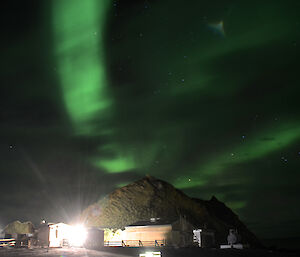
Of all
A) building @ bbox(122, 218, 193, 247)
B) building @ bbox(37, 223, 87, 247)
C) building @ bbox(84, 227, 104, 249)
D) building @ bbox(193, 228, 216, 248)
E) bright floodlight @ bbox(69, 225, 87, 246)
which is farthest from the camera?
building @ bbox(193, 228, 216, 248)

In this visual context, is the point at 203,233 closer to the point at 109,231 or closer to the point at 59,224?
the point at 109,231

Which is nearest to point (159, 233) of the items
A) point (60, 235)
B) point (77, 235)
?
point (77, 235)

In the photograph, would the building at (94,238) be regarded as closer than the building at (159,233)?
Yes

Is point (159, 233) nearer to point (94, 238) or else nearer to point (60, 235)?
point (94, 238)

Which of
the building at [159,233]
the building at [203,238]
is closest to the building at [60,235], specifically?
the building at [159,233]

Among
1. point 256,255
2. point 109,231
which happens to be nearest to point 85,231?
point 109,231

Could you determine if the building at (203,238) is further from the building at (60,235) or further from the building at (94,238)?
the building at (60,235)

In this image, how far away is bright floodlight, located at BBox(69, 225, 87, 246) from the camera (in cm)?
6297

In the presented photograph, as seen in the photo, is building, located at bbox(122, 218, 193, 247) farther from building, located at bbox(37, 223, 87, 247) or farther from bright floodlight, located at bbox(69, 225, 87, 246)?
building, located at bbox(37, 223, 87, 247)

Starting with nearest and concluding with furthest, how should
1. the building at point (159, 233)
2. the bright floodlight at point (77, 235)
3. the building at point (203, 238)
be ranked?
the bright floodlight at point (77, 235), the building at point (159, 233), the building at point (203, 238)

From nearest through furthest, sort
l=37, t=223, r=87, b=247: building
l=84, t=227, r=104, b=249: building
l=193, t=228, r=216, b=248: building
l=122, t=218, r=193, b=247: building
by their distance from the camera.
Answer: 1. l=37, t=223, r=87, b=247: building
2. l=84, t=227, r=104, b=249: building
3. l=122, t=218, r=193, b=247: building
4. l=193, t=228, r=216, b=248: building

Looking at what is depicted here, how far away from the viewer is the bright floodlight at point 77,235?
207ft

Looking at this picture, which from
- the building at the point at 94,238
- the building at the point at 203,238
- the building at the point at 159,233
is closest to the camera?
the building at the point at 94,238

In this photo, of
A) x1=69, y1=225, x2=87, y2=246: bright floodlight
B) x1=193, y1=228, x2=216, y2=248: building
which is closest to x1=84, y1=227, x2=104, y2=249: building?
x1=69, y1=225, x2=87, y2=246: bright floodlight
